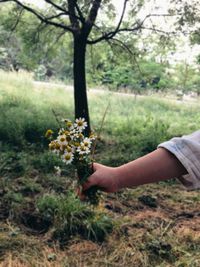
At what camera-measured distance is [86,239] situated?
3.12 meters

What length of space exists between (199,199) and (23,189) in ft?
6.59

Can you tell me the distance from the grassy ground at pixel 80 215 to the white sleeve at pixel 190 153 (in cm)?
198

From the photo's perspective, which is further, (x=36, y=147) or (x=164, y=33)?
(x=164, y=33)

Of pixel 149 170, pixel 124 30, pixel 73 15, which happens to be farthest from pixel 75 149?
pixel 124 30

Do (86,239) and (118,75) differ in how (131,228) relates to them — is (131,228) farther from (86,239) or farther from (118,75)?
(118,75)

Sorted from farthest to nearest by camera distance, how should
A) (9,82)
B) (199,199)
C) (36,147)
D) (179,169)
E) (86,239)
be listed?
(9,82) < (36,147) < (199,199) < (86,239) < (179,169)

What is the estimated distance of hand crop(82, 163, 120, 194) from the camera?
1046mm

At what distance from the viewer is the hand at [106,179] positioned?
3.43ft

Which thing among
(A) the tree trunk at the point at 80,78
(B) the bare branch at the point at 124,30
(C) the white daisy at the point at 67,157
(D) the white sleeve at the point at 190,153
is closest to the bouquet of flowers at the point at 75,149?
(C) the white daisy at the point at 67,157

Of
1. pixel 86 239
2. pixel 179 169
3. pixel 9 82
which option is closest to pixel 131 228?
pixel 86 239

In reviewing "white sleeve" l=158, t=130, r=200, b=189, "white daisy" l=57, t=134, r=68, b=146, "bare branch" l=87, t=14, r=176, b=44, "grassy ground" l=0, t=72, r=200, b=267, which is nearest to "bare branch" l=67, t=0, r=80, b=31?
"bare branch" l=87, t=14, r=176, b=44

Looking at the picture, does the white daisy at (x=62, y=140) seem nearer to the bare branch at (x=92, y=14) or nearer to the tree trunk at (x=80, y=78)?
the tree trunk at (x=80, y=78)

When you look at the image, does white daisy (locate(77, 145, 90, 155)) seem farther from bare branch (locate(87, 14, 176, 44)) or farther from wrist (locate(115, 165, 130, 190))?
bare branch (locate(87, 14, 176, 44))

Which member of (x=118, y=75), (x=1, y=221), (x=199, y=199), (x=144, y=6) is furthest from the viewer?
(x=118, y=75)
